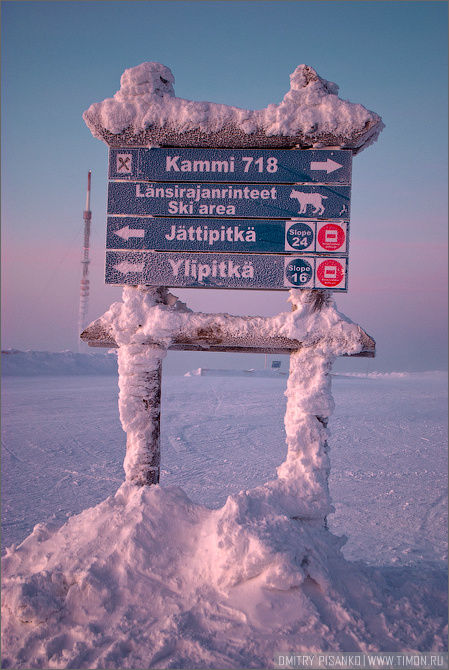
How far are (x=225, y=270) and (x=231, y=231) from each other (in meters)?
0.34

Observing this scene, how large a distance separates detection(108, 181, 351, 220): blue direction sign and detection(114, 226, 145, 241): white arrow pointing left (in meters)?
0.14

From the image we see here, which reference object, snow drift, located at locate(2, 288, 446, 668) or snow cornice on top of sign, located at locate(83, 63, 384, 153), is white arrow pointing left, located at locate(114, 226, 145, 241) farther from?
snow drift, located at locate(2, 288, 446, 668)

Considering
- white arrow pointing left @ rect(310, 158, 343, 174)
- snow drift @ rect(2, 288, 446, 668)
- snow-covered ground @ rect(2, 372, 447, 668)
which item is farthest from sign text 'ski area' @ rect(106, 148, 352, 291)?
snow-covered ground @ rect(2, 372, 447, 668)

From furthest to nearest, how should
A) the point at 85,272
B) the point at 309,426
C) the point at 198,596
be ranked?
1. the point at 85,272
2. the point at 309,426
3. the point at 198,596

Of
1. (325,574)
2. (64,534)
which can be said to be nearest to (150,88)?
(64,534)

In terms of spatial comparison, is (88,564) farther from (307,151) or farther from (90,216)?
(90,216)

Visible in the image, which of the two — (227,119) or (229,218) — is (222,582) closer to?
(229,218)

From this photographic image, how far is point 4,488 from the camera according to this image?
6.34 m

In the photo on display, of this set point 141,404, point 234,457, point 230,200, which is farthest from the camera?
point 234,457

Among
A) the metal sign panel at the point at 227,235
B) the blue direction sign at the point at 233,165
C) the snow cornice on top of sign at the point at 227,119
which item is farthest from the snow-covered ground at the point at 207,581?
the snow cornice on top of sign at the point at 227,119

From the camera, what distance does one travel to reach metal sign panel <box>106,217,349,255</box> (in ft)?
13.0

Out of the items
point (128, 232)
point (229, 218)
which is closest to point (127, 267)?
point (128, 232)

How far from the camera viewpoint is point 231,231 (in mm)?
4047

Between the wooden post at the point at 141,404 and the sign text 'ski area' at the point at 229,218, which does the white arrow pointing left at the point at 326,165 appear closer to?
the sign text 'ski area' at the point at 229,218
